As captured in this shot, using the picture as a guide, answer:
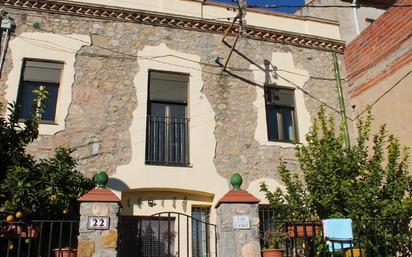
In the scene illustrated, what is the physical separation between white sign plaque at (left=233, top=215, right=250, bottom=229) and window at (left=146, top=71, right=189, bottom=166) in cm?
333

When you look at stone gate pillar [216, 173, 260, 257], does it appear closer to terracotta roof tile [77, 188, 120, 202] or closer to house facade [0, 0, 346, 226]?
terracotta roof tile [77, 188, 120, 202]

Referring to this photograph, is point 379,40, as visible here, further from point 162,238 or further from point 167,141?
point 162,238

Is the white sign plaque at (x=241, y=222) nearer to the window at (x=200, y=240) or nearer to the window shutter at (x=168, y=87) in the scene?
the window at (x=200, y=240)

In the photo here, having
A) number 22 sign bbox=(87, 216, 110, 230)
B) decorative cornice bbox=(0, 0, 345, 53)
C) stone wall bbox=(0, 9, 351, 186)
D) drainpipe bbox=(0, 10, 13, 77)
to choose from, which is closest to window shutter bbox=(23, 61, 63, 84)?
stone wall bbox=(0, 9, 351, 186)

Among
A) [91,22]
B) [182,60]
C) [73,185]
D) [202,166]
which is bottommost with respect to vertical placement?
[73,185]

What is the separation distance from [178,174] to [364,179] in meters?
3.78

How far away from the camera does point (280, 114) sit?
11250 millimetres

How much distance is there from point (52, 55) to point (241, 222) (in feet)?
19.5

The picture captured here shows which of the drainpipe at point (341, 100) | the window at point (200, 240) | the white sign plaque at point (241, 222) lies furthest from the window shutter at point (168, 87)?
the white sign plaque at point (241, 222)

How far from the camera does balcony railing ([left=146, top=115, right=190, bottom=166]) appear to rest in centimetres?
987

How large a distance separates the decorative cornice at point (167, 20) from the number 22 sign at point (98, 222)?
5.81 meters

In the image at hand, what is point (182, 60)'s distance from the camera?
10797 millimetres

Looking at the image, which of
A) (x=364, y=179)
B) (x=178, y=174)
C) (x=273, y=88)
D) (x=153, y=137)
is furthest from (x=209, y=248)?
(x=273, y=88)

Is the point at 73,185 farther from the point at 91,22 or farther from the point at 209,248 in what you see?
the point at 91,22
